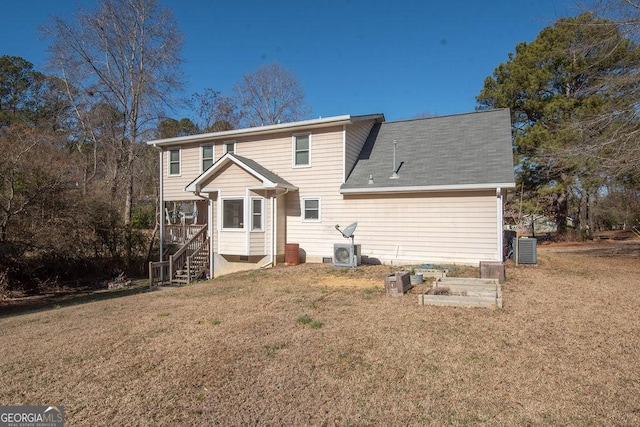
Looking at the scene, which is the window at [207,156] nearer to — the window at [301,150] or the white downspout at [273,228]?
the window at [301,150]

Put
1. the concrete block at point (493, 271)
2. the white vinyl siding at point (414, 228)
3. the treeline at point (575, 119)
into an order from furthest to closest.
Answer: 1. the white vinyl siding at point (414, 228)
2. the treeline at point (575, 119)
3. the concrete block at point (493, 271)

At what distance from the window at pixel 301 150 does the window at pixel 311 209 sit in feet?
4.30

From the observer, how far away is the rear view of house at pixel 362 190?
1138 cm

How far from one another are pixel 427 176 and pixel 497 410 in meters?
9.29

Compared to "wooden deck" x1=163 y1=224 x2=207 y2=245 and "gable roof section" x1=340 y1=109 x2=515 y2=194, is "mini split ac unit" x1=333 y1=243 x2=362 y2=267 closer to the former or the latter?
"gable roof section" x1=340 y1=109 x2=515 y2=194

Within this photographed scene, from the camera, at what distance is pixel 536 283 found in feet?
28.2

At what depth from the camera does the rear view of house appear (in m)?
11.4

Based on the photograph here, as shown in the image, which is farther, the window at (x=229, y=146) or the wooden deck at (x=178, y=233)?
the wooden deck at (x=178, y=233)

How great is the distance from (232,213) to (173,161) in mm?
5027

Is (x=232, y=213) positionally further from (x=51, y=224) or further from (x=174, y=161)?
(x=51, y=224)

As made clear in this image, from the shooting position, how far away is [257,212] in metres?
13.4

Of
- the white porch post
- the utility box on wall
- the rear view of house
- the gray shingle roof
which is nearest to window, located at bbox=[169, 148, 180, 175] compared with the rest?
the rear view of house

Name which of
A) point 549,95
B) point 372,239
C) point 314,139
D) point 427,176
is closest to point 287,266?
point 372,239

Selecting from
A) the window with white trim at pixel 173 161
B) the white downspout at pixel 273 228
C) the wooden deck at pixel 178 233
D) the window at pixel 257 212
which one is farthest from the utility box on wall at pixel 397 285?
the window with white trim at pixel 173 161
